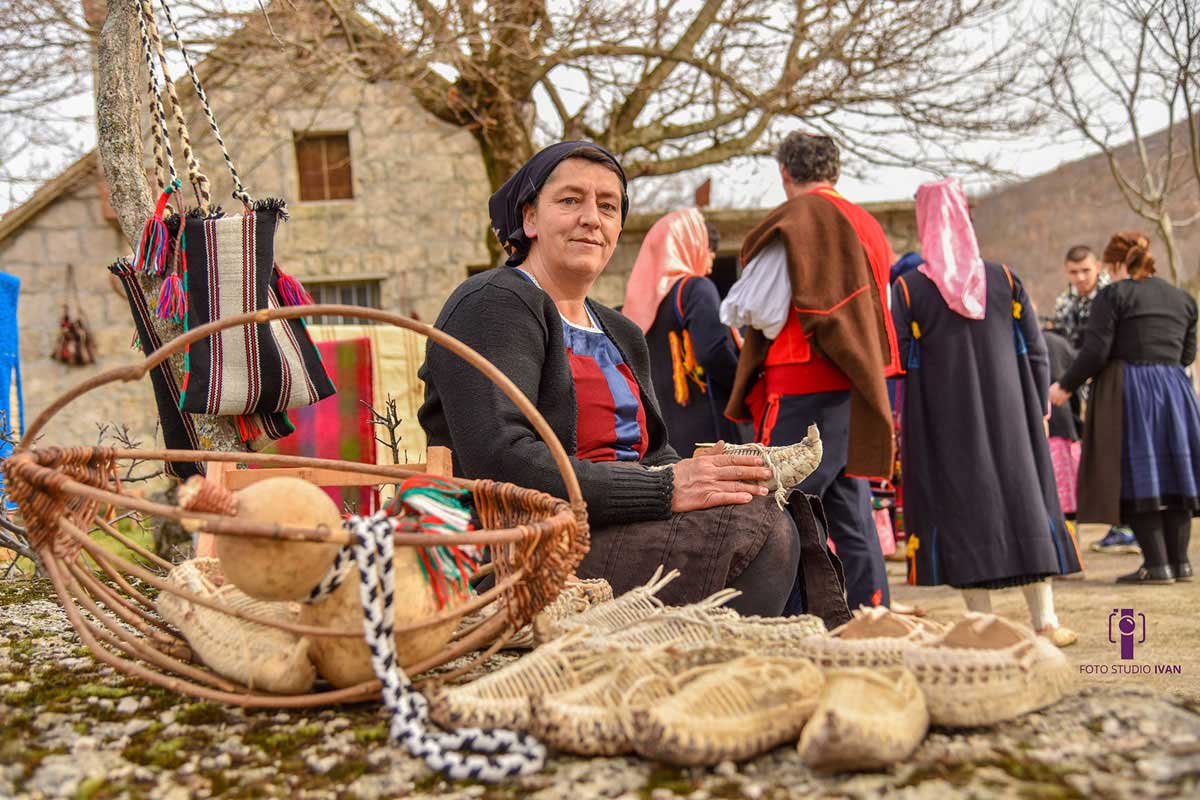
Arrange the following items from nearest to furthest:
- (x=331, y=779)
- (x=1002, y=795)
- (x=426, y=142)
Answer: (x=1002, y=795) → (x=331, y=779) → (x=426, y=142)

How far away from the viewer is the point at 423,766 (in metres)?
1.17

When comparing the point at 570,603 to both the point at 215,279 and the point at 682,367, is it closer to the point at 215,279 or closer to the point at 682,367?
the point at 215,279

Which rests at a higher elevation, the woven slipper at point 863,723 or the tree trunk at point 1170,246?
the tree trunk at point 1170,246

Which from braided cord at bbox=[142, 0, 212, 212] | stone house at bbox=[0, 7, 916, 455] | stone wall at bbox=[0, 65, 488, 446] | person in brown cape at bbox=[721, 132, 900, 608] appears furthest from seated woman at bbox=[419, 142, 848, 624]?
stone wall at bbox=[0, 65, 488, 446]

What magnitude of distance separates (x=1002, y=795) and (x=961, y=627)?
0.92 ft

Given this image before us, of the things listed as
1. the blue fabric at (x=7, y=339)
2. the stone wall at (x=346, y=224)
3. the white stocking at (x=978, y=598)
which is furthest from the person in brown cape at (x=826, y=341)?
the stone wall at (x=346, y=224)

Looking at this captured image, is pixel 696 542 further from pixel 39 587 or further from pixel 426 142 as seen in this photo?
pixel 426 142

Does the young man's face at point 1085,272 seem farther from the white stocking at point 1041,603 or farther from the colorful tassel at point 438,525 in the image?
the colorful tassel at point 438,525

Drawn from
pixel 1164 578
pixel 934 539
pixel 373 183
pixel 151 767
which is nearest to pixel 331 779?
pixel 151 767

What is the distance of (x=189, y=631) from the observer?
1459 mm

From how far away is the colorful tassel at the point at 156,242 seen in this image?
2307 mm

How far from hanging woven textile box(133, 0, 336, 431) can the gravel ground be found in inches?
37.0

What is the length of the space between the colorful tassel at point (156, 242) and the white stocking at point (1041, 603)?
10.8 ft

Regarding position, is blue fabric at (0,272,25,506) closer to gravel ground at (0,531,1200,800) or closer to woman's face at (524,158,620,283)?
woman's face at (524,158,620,283)
